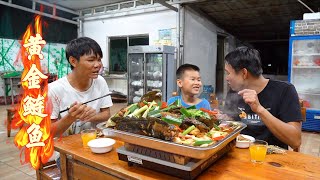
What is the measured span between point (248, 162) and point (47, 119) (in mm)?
1759

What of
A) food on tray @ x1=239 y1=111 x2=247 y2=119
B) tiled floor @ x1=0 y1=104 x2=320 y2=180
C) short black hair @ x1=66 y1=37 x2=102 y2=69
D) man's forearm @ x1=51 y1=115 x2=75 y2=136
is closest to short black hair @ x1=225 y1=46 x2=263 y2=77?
food on tray @ x1=239 y1=111 x2=247 y2=119

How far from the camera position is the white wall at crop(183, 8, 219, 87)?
7191mm

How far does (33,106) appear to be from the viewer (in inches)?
102

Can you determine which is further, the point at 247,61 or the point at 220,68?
the point at 220,68

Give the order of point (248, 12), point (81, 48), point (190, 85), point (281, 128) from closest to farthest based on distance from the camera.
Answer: point (281, 128) → point (81, 48) → point (190, 85) → point (248, 12)

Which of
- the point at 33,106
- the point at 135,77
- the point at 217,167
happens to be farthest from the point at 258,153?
the point at 135,77

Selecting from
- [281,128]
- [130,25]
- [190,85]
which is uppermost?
[130,25]

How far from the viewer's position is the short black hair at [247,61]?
1.83 m

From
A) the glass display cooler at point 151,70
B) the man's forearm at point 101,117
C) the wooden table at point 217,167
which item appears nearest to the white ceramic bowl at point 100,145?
the wooden table at point 217,167

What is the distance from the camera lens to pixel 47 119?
7.01 ft

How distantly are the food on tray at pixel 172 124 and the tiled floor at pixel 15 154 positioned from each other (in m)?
2.60

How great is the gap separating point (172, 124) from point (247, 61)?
3.29 ft

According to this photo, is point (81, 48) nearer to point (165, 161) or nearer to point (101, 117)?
point (101, 117)

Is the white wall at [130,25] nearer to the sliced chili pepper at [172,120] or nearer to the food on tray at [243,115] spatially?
the food on tray at [243,115]
